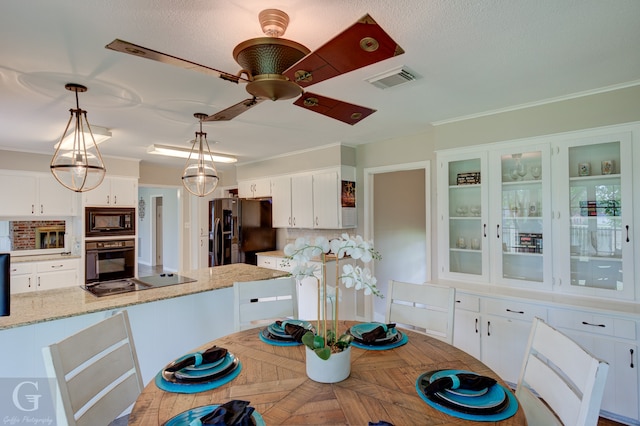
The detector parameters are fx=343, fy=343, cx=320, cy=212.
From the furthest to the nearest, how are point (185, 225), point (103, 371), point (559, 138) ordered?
point (185, 225)
point (559, 138)
point (103, 371)

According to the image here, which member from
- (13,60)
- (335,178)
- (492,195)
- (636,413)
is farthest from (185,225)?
(636,413)

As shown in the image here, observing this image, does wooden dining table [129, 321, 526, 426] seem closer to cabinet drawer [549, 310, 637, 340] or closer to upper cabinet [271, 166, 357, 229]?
cabinet drawer [549, 310, 637, 340]

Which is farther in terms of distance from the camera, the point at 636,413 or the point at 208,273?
the point at 208,273

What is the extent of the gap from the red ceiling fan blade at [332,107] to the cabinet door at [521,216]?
1.88m

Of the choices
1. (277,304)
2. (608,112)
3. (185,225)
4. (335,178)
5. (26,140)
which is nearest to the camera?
(277,304)

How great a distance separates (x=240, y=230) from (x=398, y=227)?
Result: 249 centimetres

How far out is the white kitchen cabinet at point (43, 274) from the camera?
4.62 meters

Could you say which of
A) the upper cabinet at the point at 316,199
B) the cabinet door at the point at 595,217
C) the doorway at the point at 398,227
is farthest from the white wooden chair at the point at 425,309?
the doorway at the point at 398,227

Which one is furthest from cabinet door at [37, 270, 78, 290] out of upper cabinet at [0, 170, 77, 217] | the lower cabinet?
the lower cabinet

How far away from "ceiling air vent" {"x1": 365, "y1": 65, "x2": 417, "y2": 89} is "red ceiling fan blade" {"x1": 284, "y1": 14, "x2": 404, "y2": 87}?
0.99m

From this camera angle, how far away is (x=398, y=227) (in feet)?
16.9

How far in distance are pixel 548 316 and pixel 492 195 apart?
44.9 inches

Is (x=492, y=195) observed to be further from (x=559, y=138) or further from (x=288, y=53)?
(x=288, y=53)

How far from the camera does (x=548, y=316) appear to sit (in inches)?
105
